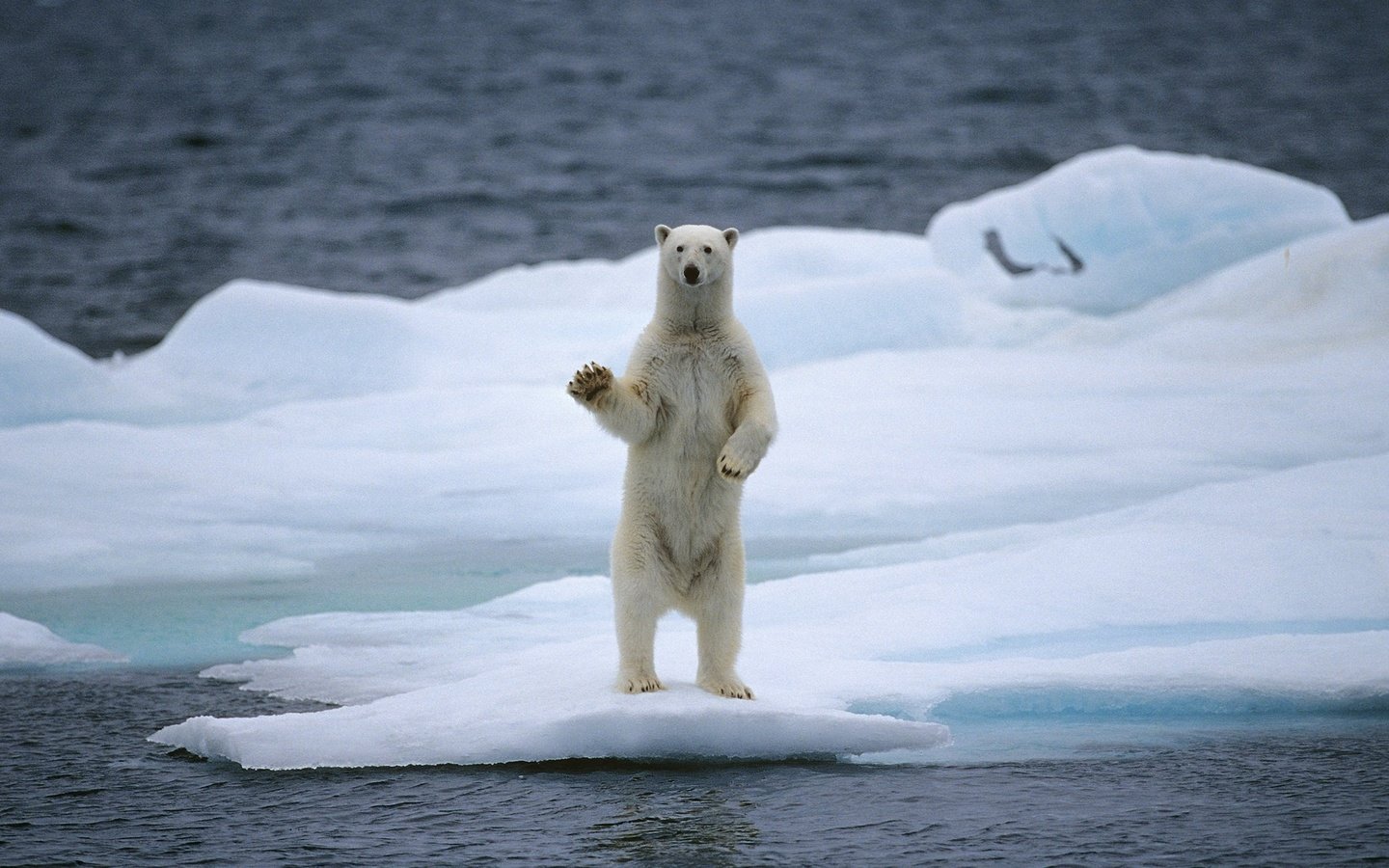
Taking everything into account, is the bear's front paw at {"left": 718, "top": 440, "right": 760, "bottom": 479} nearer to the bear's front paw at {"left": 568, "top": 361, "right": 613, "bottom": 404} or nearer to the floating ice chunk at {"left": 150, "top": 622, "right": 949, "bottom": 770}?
the bear's front paw at {"left": 568, "top": 361, "right": 613, "bottom": 404}

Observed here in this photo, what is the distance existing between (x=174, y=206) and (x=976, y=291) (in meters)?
22.8

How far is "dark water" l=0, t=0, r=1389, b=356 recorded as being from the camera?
99.7 feet

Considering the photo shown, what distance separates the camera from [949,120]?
4219 centimetres

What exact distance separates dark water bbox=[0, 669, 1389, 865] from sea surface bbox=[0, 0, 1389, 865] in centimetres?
2

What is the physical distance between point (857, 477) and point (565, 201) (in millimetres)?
A: 26502

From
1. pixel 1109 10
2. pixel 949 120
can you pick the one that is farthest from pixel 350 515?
pixel 1109 10

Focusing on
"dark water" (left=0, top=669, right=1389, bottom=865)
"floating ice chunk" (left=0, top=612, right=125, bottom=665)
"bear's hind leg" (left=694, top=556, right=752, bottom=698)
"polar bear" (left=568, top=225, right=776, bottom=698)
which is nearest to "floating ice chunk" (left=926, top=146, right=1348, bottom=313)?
"dark water" (left=0, top=669, right=1389, bottom=865)

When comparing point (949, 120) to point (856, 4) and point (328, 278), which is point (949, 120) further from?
point (856, 4)

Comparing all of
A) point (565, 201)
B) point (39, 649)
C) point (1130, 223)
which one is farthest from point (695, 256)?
point (565, 201)

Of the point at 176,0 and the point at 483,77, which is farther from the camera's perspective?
the point at 176,0

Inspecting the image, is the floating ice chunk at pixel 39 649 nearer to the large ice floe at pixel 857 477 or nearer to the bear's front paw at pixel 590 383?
the large ice floe at pixel 857 477

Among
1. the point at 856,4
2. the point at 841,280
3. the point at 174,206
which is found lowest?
the point at 841,280

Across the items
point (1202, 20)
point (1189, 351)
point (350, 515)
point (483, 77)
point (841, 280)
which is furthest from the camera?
point (1202, 20)

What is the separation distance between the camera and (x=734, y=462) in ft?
15.9
